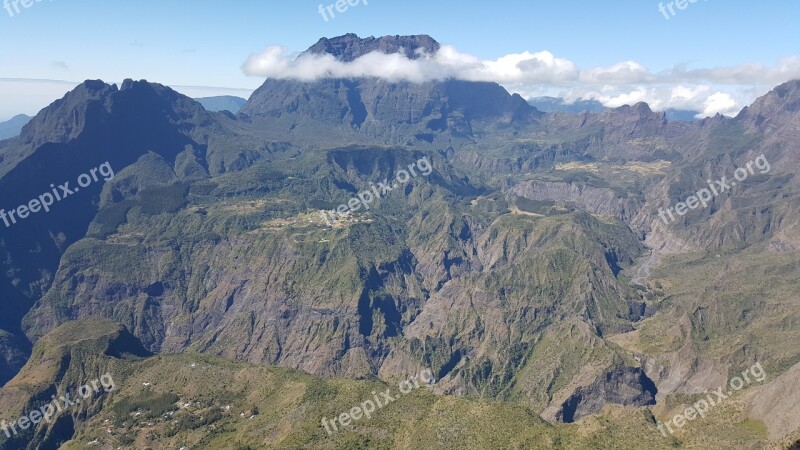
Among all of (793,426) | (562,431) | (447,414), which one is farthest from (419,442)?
(793,426)

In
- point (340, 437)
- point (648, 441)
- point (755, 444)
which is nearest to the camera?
point (755, 444)

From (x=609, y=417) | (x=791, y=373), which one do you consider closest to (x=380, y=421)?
(x=609, y=417)

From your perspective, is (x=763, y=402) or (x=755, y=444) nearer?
(x=755, y=444)

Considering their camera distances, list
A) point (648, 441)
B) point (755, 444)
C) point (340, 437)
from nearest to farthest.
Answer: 1. point (755, 444)
2. point (648, 441)
3. point (340, 437)

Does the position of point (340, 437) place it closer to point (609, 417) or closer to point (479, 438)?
point (479, 438)

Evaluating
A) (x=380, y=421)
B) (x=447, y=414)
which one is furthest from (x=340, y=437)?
(x=447, y=414)

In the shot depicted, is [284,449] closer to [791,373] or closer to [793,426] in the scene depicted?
[793,426]

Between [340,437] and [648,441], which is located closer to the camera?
[648,441]
